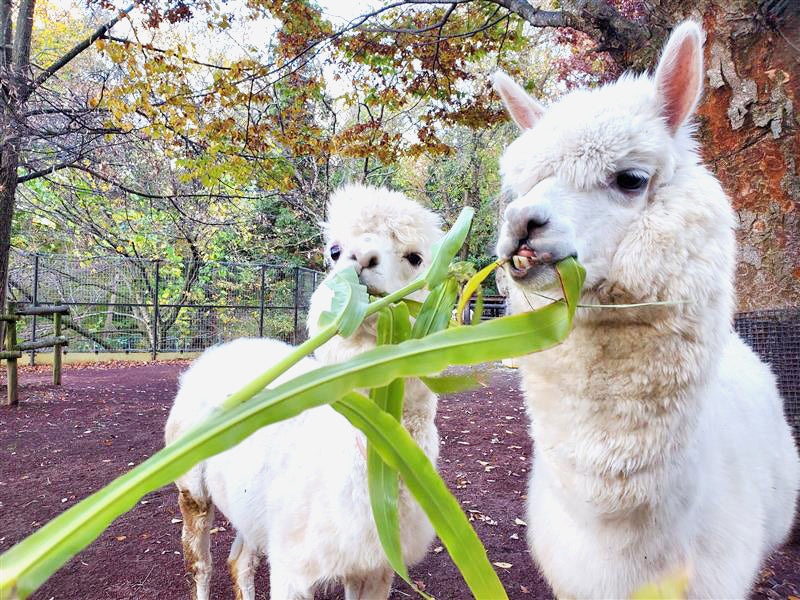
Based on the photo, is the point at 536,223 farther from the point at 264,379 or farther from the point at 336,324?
the point at 264,379

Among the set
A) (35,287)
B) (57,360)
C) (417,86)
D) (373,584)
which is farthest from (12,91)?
(373,584)

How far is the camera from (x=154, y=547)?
3.42m

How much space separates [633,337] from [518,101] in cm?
90

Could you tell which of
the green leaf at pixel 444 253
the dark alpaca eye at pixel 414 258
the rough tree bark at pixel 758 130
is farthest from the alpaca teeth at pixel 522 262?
the rough tree bark at pixel 758 130

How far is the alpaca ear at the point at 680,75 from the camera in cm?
137

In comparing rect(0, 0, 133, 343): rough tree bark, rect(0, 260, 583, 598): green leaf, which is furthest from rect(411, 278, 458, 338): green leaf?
rect(0, 0, 133, 343): rough tree bark

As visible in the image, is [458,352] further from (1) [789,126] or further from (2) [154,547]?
(1) [789,126]

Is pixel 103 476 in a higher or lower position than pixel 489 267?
lower

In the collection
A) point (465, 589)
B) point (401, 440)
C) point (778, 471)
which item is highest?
point (401, 440)

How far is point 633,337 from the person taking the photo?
1242 millimetres

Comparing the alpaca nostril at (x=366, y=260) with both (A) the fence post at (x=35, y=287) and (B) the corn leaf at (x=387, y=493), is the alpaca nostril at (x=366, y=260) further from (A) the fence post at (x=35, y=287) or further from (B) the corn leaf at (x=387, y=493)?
(A) the fence post at (x=35, y=287)

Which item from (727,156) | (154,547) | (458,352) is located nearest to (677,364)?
(458,352)

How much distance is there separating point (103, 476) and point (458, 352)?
16.2ft

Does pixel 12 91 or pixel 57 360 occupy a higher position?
pixel 12 91
